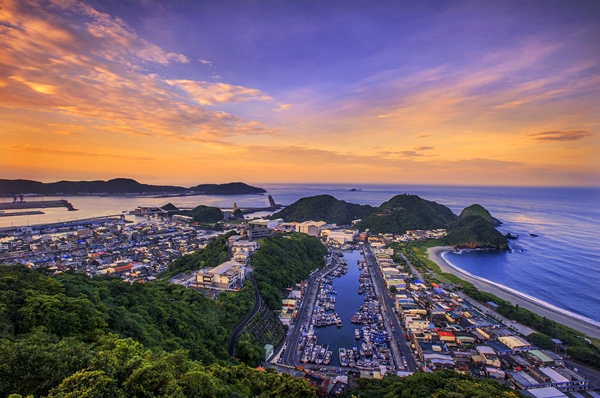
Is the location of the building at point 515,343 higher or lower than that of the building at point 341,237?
lower

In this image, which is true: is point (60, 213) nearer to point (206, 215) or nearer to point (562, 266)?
point (206, 215)

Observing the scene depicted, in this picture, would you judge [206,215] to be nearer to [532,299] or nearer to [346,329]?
[346,329]

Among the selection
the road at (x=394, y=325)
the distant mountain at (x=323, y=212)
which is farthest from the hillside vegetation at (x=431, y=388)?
the distant mountain at (x=323, y=212)

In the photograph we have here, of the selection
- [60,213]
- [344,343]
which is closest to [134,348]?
[344,343]

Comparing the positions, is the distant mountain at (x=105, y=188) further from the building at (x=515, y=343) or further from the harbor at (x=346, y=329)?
the building at (x=515, y=343)

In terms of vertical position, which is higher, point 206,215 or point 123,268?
point 206,215

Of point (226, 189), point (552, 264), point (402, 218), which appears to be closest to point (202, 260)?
point (552, 264)

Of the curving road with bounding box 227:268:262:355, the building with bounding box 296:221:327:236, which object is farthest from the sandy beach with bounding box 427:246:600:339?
the curving road with bounding box 227:268:262:355
